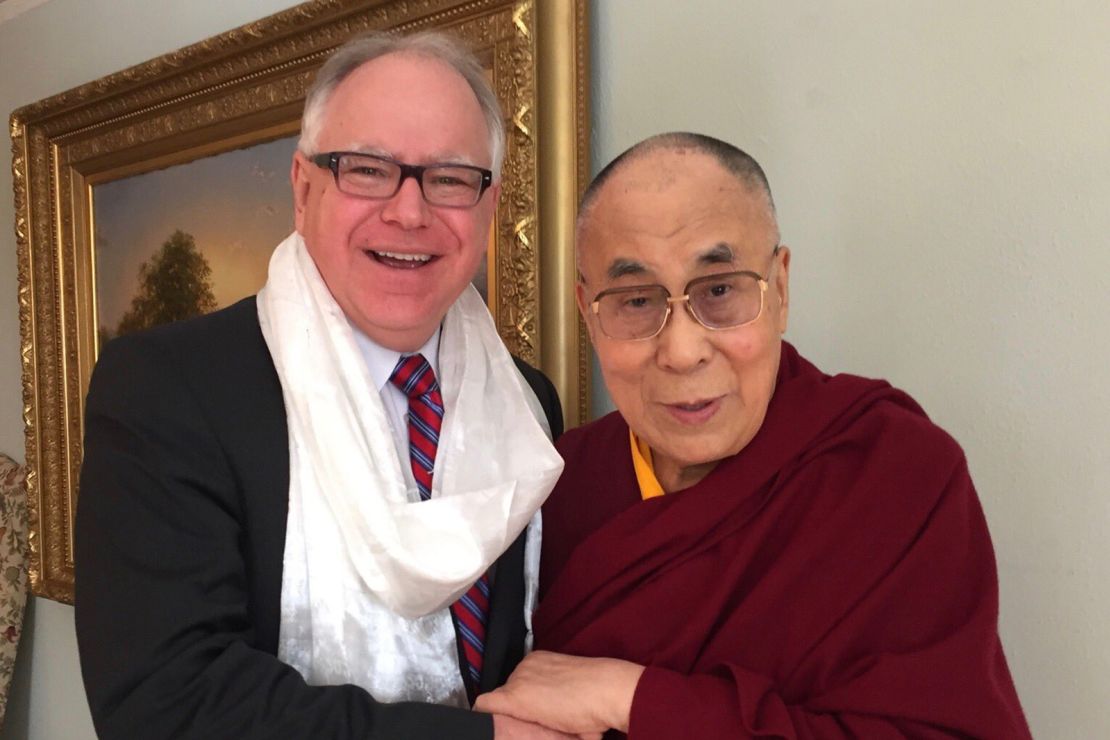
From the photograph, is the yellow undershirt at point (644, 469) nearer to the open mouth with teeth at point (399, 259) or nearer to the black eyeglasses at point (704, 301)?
the black eyeglasses at point (704, 301)

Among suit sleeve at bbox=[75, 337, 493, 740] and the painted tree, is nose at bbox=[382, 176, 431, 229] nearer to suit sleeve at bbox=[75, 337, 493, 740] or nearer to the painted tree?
suit sleeve at bbox=[75, 337, 493, 740]

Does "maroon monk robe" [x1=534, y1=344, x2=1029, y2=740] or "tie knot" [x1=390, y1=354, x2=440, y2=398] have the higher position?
"tie knot" [x1=390, y1=354, x2=440, y2=398]

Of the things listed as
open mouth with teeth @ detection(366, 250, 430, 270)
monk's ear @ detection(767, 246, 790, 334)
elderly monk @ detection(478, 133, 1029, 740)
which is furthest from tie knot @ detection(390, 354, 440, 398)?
monk's ear @ detection(767, 246, 790, 334)

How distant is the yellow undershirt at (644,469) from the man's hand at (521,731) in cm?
32

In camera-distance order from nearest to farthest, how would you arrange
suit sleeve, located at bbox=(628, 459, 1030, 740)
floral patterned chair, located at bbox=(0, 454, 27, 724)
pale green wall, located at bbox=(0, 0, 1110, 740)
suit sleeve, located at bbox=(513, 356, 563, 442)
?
suit sleeve, located at bbox=(628, 459, 1030, 740) → pale green wall, located at bbox=(0, 0, 1110, 740) → suit sleeve, located at bbox=(513, 356, 563, 442) → floral patterned chair, located at bbox=(0, 454, 27, 724)

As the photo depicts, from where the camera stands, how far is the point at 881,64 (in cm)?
132

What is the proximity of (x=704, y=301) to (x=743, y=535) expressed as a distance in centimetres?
28

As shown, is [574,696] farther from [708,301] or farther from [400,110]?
[400,110]

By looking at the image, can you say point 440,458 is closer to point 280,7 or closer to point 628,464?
point 628,464

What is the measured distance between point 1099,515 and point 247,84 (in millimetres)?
1910

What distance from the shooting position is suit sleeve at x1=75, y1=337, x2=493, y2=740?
37.7 inches

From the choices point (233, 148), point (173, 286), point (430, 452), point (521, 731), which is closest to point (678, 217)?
point (430, 452)

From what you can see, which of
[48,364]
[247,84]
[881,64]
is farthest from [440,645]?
[48,364]

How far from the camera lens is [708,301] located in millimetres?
1086
